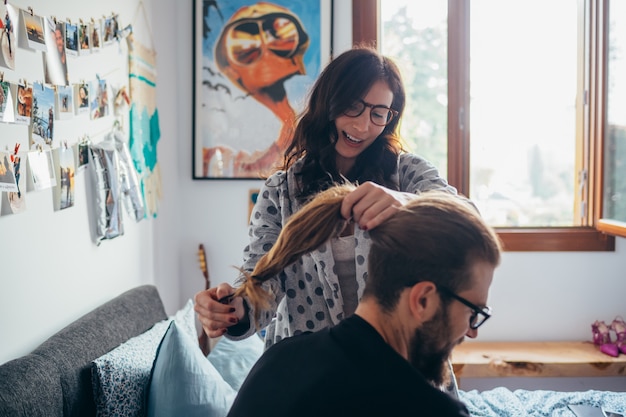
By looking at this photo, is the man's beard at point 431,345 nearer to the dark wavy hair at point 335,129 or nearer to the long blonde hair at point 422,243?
the long blonde hair at point 422,243

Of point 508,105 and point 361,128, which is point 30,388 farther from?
point 508,105

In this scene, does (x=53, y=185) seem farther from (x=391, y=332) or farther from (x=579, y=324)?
(x=579, y=324)

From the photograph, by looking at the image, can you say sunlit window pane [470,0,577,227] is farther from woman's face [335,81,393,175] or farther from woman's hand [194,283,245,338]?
woman's hand [194,283,245,338]

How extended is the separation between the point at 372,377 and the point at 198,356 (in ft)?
3.31

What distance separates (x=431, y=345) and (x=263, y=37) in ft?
7.90

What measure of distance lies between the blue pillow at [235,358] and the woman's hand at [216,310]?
86 centimetres

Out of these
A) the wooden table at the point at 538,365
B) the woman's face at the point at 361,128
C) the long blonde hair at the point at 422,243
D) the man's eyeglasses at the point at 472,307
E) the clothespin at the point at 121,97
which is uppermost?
the clothespin at the point at 121,97

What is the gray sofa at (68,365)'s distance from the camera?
138cm

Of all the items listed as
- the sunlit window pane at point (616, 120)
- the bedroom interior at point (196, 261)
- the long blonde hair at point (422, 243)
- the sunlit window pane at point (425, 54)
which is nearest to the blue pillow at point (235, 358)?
the bedroom interior at point (196, 261)

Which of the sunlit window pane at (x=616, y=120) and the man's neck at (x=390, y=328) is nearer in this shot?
the man's neck at (x=390, y=328)

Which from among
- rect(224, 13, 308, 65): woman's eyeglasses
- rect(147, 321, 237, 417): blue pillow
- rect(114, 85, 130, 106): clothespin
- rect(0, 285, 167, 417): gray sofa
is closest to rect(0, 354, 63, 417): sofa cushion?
rect(0, 285, 167, 417): gray sofa

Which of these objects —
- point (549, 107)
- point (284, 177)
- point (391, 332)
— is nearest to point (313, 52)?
point (549, 107)

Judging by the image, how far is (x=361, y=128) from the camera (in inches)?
61.1

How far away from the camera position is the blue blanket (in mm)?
2232
